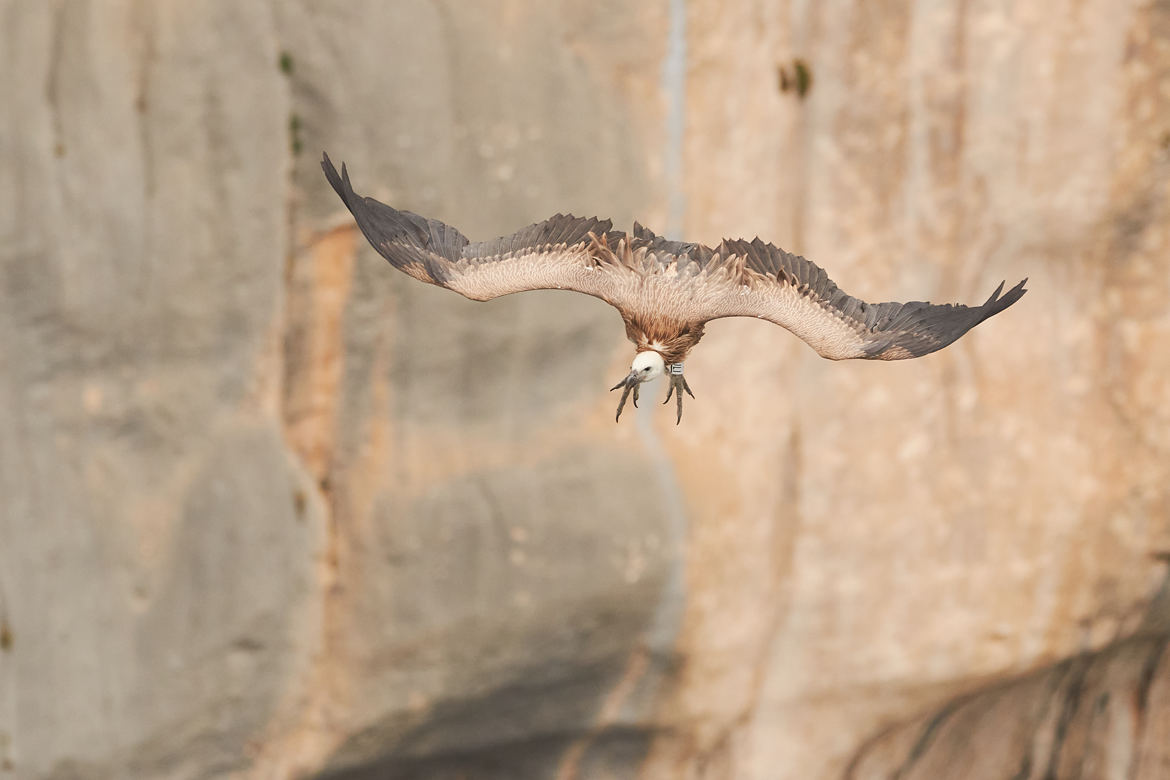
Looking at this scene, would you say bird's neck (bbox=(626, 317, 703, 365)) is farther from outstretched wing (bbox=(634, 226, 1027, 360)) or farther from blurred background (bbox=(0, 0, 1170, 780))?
blurred background (bbox=(0, 0, 1170, 780))

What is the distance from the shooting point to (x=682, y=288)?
4.73m

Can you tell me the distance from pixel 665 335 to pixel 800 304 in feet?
1.78

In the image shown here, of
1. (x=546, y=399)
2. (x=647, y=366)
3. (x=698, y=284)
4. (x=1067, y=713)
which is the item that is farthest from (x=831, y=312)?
(x=1067, y=713)

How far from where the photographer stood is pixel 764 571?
897 centimetres

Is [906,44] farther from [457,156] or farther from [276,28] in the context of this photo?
[276,28]

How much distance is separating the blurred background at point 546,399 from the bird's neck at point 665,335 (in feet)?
9.18

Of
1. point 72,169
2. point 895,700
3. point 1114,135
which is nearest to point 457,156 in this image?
point 72,169

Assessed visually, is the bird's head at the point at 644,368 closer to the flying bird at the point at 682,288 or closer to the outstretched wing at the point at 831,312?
the flying bird at the point at 682,288

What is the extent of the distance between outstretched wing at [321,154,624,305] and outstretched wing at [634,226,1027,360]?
270mm

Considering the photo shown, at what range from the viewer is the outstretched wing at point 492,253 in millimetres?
4852

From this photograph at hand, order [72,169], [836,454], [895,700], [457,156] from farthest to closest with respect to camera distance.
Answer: [895,700] → [836,454] → [457,156] → [72,169]

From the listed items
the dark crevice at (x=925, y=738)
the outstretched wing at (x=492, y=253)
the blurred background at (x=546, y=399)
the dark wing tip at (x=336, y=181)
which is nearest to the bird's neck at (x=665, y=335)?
the outstretched wing at (x=492, y=253)

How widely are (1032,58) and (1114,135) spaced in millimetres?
819

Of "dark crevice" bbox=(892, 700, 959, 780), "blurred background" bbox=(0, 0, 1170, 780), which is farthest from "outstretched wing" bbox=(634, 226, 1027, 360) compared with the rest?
"dark crevice" bbox=(892, 700, 959, 780)
